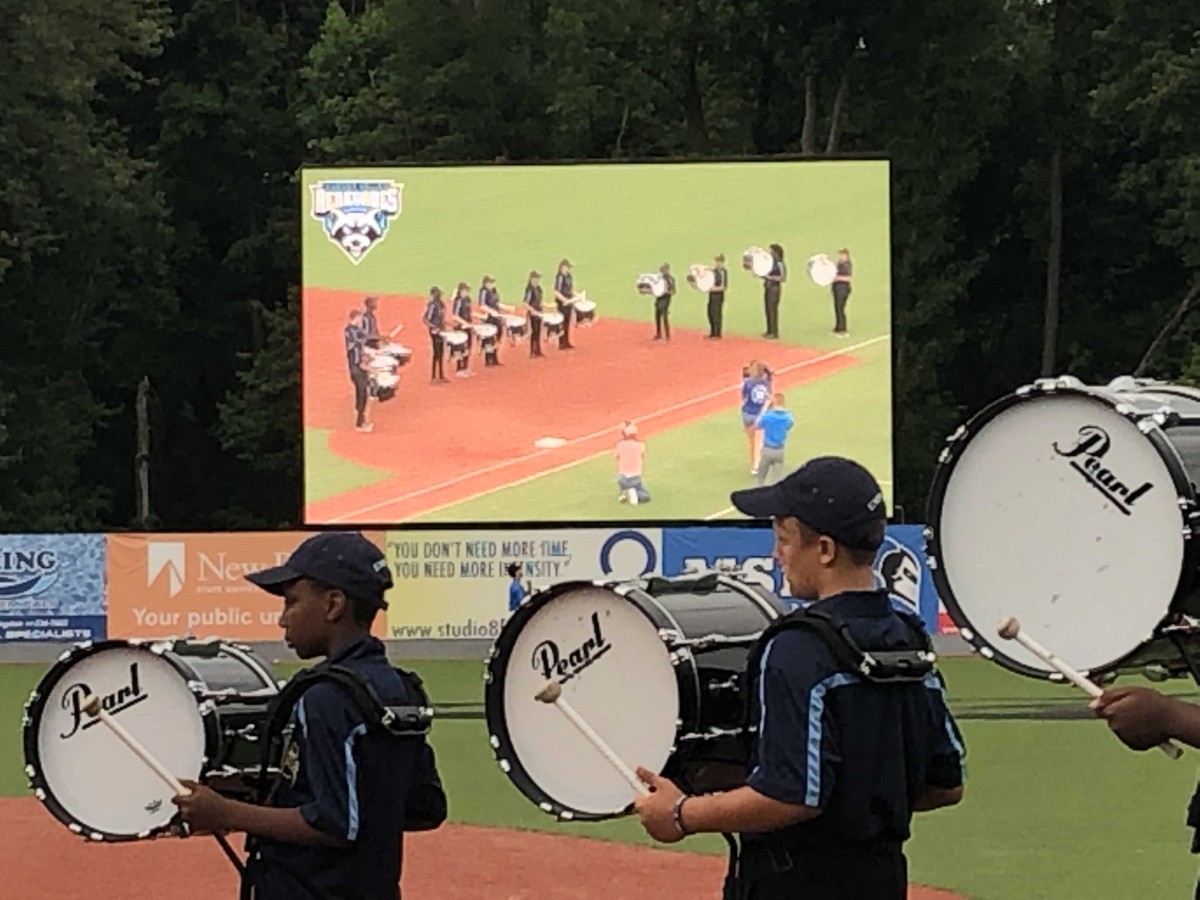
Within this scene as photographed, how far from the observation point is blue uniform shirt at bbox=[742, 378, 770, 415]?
27719 mm

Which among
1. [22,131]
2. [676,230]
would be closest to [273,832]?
[676,230]

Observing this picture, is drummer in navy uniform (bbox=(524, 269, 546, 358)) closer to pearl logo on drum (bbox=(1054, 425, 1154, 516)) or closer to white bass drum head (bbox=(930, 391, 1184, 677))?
white bass drum head (bbox=(930, 391, 1184, 677))

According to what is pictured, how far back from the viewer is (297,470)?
160 ft

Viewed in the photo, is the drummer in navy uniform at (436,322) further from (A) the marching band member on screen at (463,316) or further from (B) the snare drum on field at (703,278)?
(B) the snare drum on field at (703,278)

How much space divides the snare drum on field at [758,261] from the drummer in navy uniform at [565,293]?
2.20 m

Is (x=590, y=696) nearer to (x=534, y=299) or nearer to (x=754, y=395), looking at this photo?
(x=754, y=395)

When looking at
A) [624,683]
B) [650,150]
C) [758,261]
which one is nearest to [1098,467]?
[624,683]

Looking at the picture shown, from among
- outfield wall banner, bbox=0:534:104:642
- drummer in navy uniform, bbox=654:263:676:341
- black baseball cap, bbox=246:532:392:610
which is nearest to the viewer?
black baseball cap, bbox=246:532:392:610

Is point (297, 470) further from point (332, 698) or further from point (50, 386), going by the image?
point (332, 698)

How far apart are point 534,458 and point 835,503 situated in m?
23.6

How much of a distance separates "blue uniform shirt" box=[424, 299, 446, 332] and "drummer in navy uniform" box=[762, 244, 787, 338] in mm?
4057

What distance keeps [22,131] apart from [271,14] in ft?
36.4

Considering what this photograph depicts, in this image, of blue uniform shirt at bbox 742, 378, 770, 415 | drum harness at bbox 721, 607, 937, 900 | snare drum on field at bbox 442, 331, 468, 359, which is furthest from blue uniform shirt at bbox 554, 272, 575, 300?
drum harness at bbox 721, 607, 937, 900

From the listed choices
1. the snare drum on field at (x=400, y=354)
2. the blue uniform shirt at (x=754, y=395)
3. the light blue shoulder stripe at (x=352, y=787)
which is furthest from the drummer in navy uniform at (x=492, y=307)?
the light blue shoulder stripe at (x=352, y=787)
